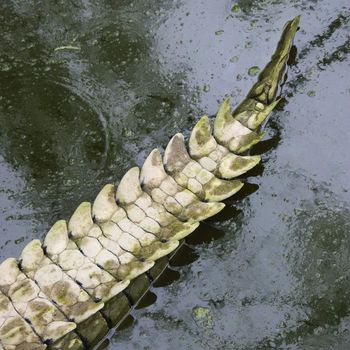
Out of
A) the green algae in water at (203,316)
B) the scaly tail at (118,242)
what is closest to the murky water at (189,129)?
the green algae in water at (203,316)

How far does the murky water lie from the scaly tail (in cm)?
28

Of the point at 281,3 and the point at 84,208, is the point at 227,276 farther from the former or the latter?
the point at 281,3

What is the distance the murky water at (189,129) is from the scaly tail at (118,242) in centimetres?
28

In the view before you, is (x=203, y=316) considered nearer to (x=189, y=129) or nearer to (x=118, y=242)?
(x=118, y=242)

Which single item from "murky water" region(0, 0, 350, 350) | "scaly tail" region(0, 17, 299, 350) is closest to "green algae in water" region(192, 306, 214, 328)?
"murky water" region(0, 0, 350, 350)

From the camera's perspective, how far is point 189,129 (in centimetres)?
387

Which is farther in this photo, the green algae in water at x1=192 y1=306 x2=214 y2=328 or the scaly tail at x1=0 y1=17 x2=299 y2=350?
the green algae in water at x1=192 y1=306 x2=214 y2=328

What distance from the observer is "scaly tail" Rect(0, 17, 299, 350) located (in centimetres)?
306

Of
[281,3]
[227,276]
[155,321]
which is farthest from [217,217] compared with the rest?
[281,3]

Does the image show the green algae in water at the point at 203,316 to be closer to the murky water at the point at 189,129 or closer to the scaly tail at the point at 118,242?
the murky water at the point at 189,129

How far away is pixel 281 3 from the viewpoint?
4.21 m

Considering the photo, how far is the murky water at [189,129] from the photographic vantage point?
3479 mm

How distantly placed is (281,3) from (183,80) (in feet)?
2.81

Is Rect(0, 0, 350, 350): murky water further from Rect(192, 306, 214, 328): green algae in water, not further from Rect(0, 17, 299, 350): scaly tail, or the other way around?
Rect(0, 17, 299, 350): scaly tail
